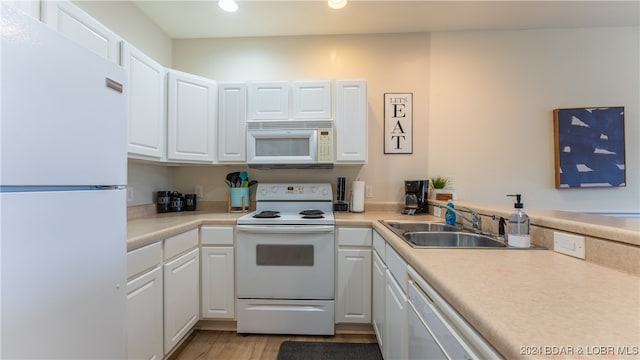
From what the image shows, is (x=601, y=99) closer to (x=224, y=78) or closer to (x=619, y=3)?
(x=619, y=3)

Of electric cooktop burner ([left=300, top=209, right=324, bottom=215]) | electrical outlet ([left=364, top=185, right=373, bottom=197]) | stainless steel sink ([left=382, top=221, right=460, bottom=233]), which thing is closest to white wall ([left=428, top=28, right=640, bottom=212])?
electrical outlet ([left=364, top=185, right=373, bottom=197])

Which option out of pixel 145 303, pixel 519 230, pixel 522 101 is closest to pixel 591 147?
pixel 522 101

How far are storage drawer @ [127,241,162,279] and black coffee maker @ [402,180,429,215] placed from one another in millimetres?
1910

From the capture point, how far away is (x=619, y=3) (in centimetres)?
214

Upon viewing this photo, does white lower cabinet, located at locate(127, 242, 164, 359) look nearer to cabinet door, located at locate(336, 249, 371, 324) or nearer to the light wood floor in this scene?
the light wood floor

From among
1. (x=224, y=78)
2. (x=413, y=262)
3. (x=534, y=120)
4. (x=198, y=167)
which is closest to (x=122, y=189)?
(x=413, y=262)

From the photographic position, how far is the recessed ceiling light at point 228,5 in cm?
200

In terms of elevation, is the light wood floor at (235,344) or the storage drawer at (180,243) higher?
the storage drawer at (180,243)

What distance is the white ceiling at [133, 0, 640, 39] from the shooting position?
2139 millimetres

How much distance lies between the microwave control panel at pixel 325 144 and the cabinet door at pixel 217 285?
1088 mm

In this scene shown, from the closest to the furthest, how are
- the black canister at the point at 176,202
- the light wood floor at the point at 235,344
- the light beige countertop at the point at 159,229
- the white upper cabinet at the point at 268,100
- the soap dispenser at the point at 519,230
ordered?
the soap dispenser at the point at 519,230 < the light beige countertop at the point at 159,229 < the light wood floor at the point at 235,344 < the white upper cabinet at the point at 268,100 < the black canister at the point at 176,202

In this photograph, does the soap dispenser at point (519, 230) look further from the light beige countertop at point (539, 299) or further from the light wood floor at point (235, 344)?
the light wood floor at point (235, 344)

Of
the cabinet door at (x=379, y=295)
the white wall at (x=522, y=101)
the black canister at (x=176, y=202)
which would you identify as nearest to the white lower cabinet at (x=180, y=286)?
the black canister at (x=176, y=202)

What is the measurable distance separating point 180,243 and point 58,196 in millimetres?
1065
